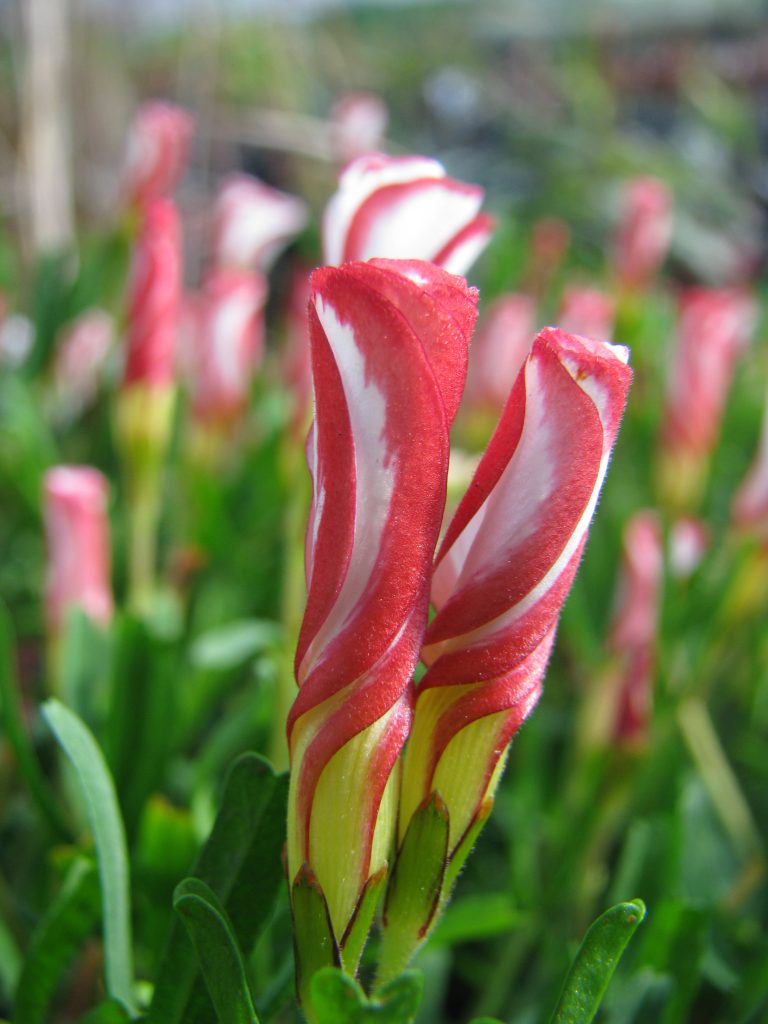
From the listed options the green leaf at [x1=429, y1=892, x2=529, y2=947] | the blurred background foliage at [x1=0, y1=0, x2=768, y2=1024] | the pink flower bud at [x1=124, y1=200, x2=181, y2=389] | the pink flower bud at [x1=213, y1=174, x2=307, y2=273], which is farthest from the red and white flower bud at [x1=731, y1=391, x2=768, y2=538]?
the pink flower bud at [x1=213, y1=174, x2=307, y2=273]

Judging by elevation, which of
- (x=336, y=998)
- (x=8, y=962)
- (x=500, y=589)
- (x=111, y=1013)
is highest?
(x=500, y=589)

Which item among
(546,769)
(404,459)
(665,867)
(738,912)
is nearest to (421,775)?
(404,459)

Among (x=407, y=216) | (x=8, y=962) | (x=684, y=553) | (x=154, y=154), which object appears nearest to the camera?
(x=407, y=216)

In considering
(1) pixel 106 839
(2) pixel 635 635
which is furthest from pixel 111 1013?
(2) pixel 635 635

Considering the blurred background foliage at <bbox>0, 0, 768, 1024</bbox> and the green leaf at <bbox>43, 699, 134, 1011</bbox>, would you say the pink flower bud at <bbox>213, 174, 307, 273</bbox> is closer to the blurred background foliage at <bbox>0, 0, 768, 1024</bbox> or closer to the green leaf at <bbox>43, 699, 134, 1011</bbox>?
the blurred background foliage at <bbox>0, 0, 768, 1024</bbox>

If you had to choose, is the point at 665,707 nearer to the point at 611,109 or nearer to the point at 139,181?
the point at 139,181

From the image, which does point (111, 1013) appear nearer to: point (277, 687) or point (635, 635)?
point (277, 687)

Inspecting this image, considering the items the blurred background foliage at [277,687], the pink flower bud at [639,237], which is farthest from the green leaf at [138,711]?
the pink flower bud at [639,237]
